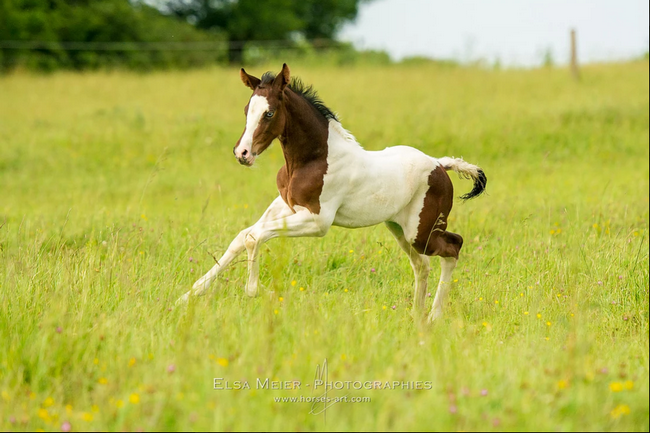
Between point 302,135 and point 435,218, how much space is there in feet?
4.25

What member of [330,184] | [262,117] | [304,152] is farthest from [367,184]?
[262,117]

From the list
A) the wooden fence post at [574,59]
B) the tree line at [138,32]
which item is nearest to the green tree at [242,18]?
the tree line at [138,32]

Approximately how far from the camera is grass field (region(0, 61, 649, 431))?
3.05 metres

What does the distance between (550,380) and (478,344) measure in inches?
36.0

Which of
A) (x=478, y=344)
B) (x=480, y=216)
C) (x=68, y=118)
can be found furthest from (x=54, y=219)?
(x=68, y=118)

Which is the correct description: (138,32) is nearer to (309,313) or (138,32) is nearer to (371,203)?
(371,203)

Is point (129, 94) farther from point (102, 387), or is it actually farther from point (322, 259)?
point (102, 387)

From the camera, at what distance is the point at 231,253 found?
4691 mm

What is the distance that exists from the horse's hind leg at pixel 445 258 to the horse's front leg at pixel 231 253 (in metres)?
1.30

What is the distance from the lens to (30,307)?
13.8 ft

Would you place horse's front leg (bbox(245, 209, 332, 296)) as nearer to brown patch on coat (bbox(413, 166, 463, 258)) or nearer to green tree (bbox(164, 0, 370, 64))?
brown patch on coat (bbox(413, 166, 463, 258))

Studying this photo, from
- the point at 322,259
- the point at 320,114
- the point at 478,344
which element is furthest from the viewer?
the point at 322,259

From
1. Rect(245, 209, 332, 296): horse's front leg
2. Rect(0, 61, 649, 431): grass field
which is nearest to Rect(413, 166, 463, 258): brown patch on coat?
Rect(0, 61, 649, 431): grass field

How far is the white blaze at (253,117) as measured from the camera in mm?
4395
